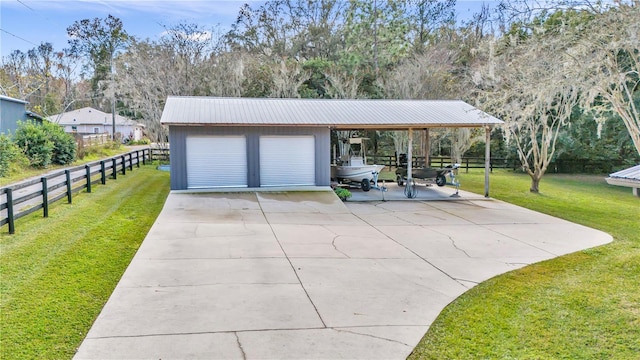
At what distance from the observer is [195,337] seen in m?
4.12

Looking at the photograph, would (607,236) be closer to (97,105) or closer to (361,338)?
(361,338)

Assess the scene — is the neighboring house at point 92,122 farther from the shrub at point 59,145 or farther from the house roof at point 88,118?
the shrub at point 59,145

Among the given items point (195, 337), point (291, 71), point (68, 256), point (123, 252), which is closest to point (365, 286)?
point (195, 337)

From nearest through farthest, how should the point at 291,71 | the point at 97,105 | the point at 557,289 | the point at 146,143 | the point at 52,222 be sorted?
1. the point at 557,289
2. the point at 52,222
3. the point at 291,71
4. the point at 146,143
5. the point at 97,105

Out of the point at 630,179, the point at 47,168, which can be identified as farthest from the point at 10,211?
the point at 47,168

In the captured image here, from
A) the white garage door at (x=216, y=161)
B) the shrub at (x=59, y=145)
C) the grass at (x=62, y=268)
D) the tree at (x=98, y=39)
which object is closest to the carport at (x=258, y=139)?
the white garage door at (x=216, y=161)

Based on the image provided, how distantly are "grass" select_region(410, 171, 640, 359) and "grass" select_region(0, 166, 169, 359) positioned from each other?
10.9 ft

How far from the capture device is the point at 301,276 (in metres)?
6.05

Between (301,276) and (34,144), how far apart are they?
54.5 ft

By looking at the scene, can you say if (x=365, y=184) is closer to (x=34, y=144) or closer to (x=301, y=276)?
(x=301, y=276)

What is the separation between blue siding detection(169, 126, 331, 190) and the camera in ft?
45.0

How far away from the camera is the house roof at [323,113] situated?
1399cm

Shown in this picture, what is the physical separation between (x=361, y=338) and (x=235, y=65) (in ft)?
82.7

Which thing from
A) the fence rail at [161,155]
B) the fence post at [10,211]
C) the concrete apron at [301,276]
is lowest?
the concrete apron at [301,276]
